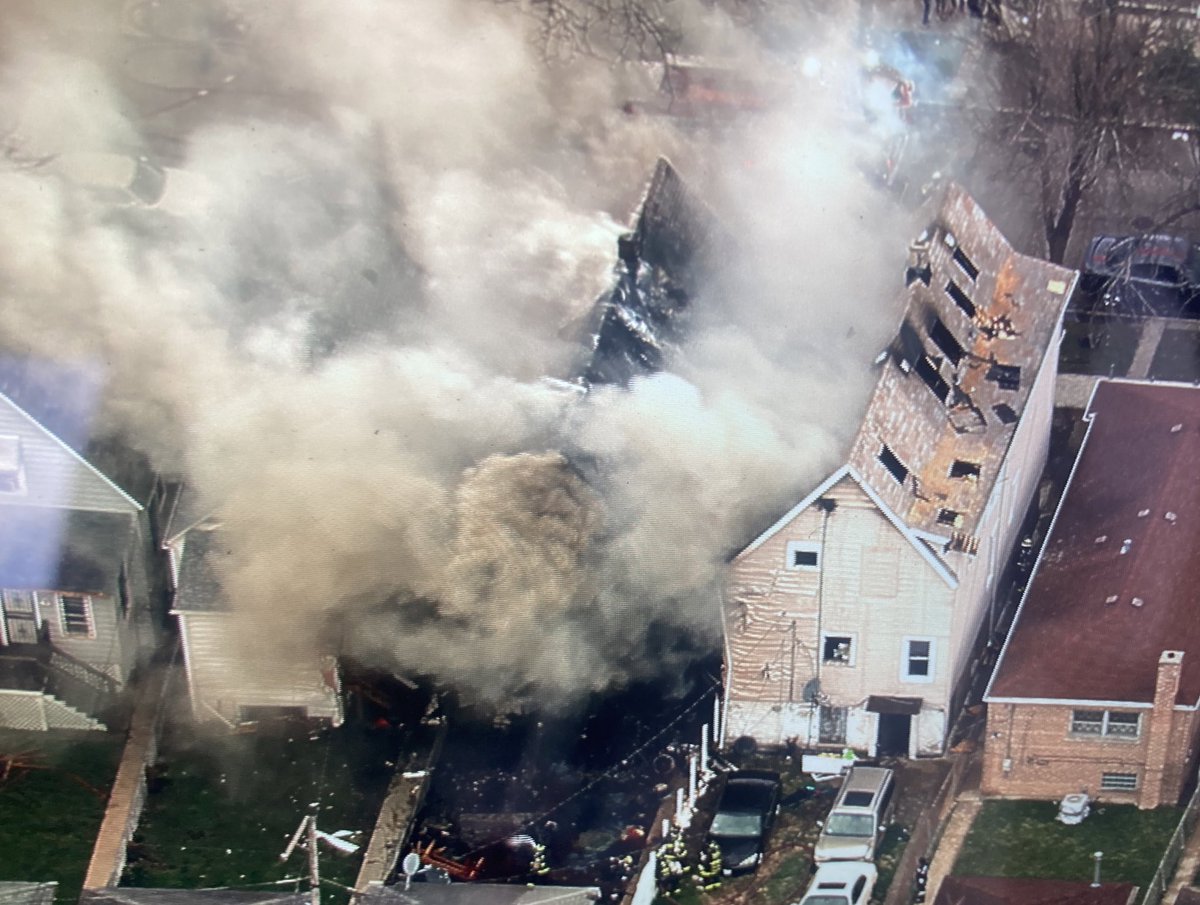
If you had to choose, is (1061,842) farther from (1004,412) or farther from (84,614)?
(84,614)

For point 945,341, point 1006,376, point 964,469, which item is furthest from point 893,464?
point 1006,376

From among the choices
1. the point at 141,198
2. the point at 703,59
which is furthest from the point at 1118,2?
the point at 141,198

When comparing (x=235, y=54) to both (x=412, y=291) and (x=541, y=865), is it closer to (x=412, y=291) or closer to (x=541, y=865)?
(x=412, y=291)

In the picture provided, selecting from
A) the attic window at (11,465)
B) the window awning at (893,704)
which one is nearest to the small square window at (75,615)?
the attic window at (11,465)

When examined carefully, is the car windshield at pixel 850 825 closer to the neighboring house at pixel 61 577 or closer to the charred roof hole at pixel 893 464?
the charred roof hole at pixel 893 464

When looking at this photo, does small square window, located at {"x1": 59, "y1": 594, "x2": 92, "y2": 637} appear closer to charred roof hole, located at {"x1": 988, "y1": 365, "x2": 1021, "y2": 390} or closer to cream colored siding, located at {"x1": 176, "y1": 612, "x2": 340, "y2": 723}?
cream colored siding, located at {"x1": 176, "y1": 612, "x2": 340, "y2": 723}

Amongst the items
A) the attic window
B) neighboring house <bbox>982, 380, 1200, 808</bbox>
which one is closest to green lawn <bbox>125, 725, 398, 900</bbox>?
the attic window

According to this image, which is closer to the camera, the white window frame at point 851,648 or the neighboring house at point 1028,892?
the neighboring house at point 1028,892
